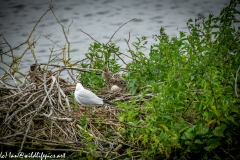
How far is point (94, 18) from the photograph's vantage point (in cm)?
1698

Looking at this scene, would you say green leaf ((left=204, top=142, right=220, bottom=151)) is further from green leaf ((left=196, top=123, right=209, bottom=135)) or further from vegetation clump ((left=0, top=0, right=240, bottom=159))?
green leaf ((left=196, top=123, right=209, bottom=135))

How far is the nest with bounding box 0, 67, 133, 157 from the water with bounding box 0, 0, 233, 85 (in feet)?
21.2

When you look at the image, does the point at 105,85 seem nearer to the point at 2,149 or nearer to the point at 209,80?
the point at 2,149

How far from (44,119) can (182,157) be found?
1.86 m

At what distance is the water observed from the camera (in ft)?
47.7

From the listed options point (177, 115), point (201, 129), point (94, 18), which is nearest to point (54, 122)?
point (177, 115)

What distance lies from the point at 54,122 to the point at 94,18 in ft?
36.5

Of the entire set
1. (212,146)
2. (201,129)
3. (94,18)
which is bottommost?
(212,146)

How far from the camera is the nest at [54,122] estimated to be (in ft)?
19.1

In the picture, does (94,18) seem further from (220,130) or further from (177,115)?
(220,130)

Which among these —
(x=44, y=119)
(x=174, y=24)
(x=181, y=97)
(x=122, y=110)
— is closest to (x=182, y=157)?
(x=181, y=97)

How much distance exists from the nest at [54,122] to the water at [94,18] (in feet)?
21.2

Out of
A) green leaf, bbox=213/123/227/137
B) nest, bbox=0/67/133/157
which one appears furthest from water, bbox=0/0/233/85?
green leaf, bbox=213/123/227/137

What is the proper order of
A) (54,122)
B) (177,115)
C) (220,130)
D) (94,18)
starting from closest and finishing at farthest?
(220,130), (177,115), (54,122), (94,18)
